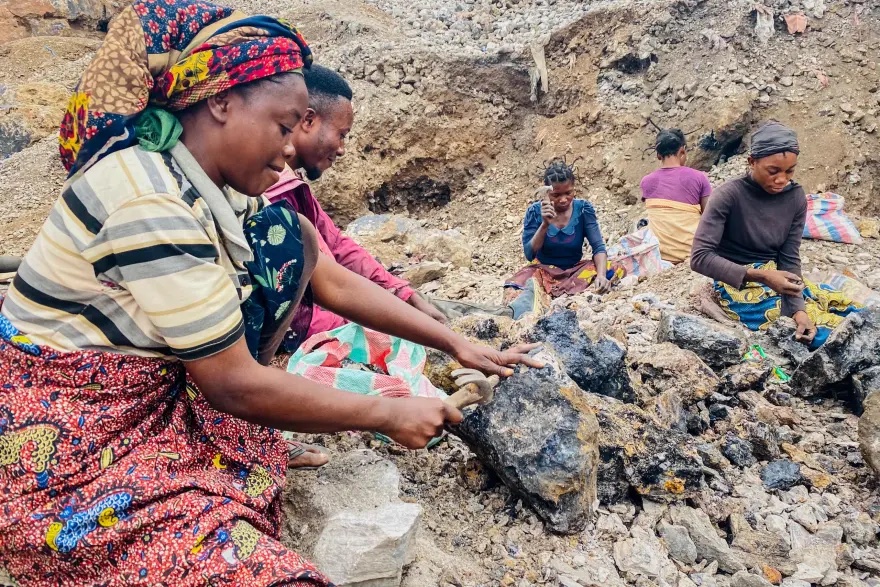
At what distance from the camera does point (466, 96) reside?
33.0ft

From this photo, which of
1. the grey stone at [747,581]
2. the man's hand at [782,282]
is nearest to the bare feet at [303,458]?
the grey stone at [747,581]

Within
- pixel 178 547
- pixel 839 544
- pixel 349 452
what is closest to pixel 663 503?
pixel 839 544

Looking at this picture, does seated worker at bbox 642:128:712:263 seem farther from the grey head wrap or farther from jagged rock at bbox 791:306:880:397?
jagged rock at bbox 791:306:880:397

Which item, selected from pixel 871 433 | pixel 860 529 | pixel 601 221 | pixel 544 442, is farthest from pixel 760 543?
pixel 601 221

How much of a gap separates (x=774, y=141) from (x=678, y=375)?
5.89ft

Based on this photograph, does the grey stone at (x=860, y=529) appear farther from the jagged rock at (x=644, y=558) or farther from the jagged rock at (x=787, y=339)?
the jagged rock at (x=787, y=339)

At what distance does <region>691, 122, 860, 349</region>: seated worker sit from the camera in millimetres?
3834

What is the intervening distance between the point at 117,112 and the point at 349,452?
1.49 metres

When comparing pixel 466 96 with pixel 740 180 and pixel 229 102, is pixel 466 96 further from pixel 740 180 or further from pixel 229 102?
pixel 229 102

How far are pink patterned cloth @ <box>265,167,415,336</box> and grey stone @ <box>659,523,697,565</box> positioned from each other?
5.79 feet

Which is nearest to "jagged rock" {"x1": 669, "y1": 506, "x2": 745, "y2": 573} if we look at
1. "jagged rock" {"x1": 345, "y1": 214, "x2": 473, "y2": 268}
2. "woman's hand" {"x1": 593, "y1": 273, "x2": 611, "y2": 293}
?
"woman's hand" {"x1": 593, "y1": 273, "x2": 611, "y2": 293}

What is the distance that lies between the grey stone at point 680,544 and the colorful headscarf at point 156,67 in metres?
1.88

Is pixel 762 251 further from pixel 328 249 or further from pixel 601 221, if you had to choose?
pixel 601 221

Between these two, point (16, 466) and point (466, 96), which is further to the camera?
point (466, 96)
